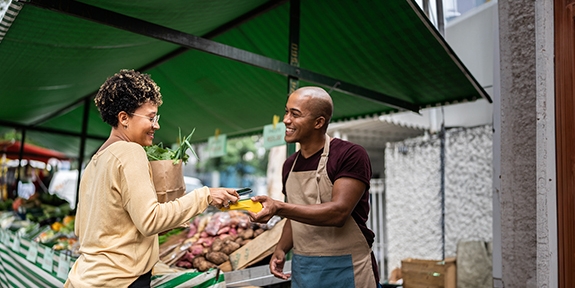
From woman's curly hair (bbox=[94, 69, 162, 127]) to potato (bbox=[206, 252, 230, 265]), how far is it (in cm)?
194

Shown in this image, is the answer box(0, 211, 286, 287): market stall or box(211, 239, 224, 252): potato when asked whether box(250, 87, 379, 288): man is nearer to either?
box(0, 211, 286, 287): market stall

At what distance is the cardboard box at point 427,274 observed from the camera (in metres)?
5.01

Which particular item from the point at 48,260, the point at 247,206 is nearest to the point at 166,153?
the point at 247,206

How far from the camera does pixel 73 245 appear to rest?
4984mm

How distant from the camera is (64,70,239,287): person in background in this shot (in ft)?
6.57

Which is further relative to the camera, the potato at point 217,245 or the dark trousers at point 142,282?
the potato at point 217,245

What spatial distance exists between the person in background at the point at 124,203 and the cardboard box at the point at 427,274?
3613 mm

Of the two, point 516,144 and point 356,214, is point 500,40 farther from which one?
point 356,214

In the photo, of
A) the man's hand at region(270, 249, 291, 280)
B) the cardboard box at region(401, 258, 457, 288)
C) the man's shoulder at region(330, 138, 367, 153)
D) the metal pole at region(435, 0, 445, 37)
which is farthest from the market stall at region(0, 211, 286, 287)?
the metal pole at region(435, 0, 445, 37)

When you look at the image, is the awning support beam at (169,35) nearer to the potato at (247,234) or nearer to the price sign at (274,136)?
the price sign at (274,136)

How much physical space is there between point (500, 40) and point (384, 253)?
266 inches

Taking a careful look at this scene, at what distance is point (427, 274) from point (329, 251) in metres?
3.01

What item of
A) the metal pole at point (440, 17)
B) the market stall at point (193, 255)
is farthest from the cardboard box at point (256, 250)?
the metal pole at point (440, 17)

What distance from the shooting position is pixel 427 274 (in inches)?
198
